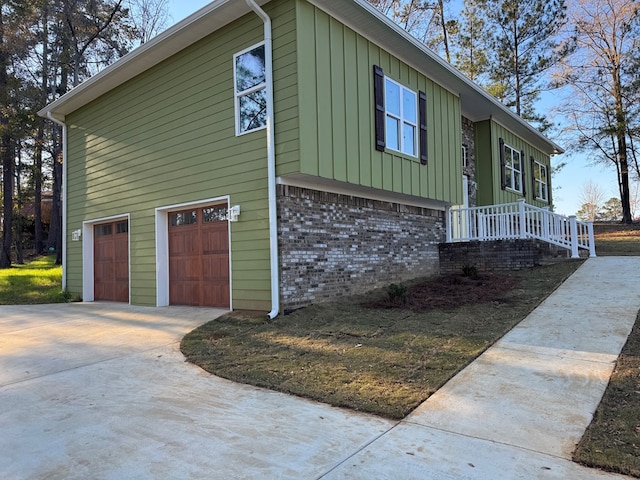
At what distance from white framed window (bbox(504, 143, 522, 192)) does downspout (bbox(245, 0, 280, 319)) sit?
1006 cm

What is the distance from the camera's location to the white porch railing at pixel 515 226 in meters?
10.8

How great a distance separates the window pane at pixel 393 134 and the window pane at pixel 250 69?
2.87 meters

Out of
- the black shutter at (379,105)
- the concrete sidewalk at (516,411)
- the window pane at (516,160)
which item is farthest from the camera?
the window pane at (516,160)

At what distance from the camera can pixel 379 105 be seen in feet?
28.4

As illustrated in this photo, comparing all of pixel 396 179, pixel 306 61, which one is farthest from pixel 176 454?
pixel 396 179

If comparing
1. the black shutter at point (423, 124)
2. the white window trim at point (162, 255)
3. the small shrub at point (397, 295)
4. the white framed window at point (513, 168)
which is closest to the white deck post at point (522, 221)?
the black shutter at point (423, 124)

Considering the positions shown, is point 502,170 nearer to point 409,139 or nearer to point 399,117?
point 409,139

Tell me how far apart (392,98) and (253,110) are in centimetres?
314

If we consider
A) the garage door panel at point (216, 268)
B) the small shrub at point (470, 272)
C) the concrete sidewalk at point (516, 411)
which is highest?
the garage door panel at point (216, 268)

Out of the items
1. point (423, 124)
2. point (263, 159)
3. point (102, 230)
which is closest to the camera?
point (263, 159)

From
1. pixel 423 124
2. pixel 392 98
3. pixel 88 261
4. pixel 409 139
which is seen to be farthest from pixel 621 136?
pixel 88 261

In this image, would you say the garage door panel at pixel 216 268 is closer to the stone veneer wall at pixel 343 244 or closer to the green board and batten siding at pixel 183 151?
the green board and batten siding at pixel 183 151

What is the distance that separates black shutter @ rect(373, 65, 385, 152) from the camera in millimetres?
8562

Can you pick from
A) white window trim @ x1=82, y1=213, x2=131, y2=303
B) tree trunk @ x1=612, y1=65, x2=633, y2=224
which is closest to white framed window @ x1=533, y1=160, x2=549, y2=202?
tree trunk @ x1=612, y1=65, x2=633, y2=224
